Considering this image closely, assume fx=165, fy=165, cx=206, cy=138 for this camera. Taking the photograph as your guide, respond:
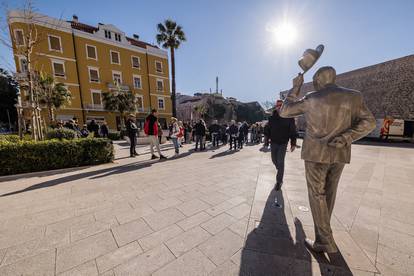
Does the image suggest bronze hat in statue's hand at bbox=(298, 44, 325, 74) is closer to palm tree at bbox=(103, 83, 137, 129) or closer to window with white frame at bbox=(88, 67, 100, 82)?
palm tree at bbox=(103, 83, 137, 129)

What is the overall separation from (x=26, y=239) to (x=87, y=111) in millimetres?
24304

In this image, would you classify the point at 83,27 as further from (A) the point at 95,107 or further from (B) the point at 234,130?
(B) the point at 234,130

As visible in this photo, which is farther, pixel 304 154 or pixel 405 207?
pixel 405 207

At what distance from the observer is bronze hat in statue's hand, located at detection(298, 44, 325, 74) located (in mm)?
1693

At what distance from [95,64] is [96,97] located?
4385 millimetres

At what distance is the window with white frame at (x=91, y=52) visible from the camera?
70.8 ft

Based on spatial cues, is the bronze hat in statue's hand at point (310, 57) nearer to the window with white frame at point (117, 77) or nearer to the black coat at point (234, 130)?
the black coat at point (234, 130)

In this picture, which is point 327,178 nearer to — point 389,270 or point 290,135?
point 389,270

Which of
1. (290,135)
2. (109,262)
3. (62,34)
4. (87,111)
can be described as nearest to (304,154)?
(290,135)

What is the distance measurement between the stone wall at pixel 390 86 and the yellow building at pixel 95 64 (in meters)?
28.3

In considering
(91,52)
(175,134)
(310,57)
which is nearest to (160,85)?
(91,52)

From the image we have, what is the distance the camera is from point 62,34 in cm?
Result: 1967

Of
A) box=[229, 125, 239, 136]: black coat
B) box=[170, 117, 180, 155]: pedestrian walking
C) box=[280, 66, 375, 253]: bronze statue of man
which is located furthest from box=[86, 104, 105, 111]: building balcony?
box=[280, 66, 375, 253]: bronze statue of man

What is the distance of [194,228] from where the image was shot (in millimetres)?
2215
